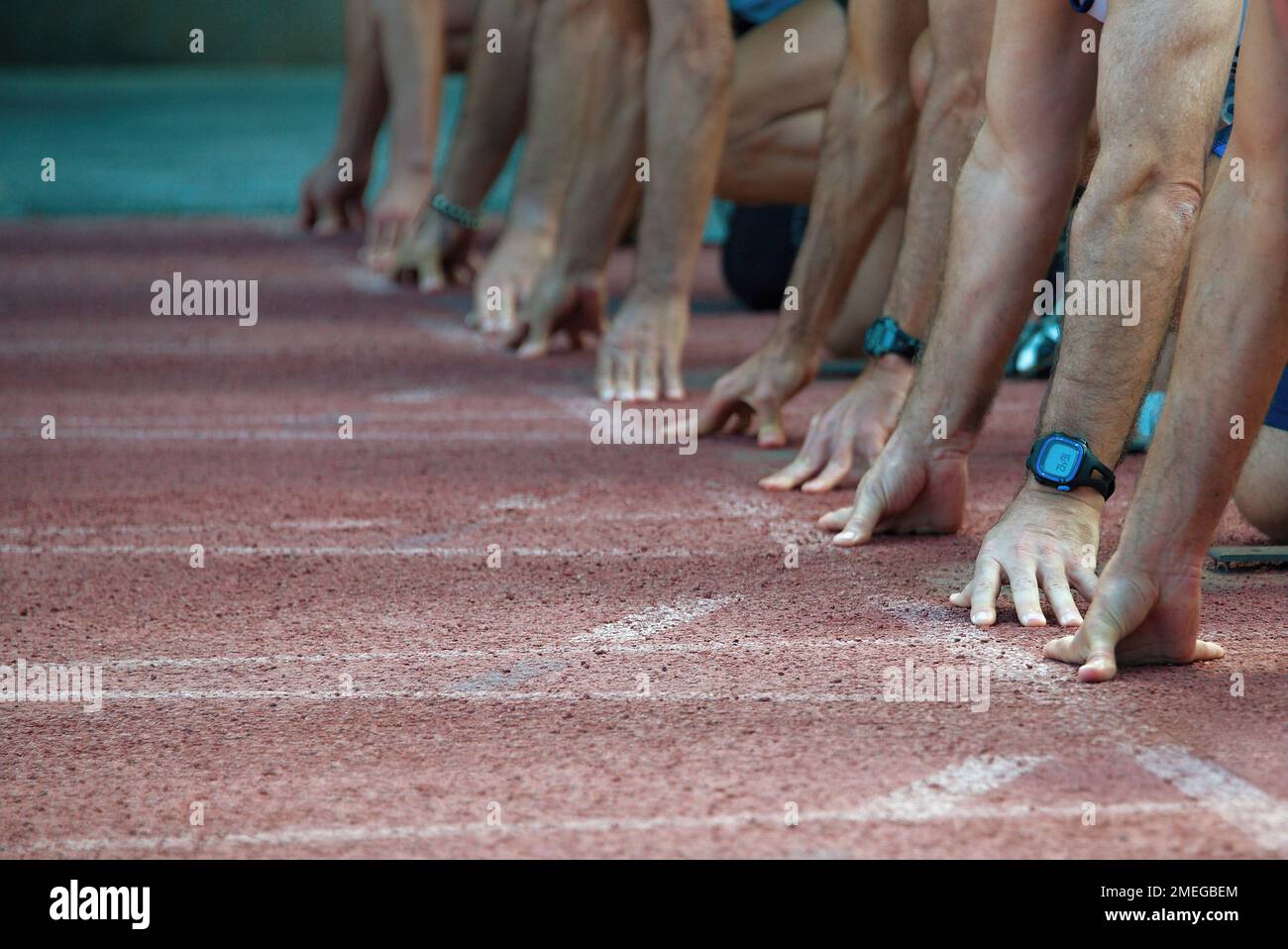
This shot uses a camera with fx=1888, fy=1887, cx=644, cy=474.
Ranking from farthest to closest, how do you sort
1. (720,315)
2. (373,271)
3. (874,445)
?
(373,271) < (720,315) < (874,445)

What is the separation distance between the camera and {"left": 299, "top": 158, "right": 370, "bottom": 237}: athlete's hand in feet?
39.3

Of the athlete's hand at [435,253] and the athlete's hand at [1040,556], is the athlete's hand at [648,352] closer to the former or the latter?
the athlete's hand at [1040,556]

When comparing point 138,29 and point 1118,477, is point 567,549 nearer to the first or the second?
point 1118,477

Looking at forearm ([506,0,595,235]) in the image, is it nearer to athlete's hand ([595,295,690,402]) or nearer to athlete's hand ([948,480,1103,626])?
athlete's hand ([595,295,690,402])

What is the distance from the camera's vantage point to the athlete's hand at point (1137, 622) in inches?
111

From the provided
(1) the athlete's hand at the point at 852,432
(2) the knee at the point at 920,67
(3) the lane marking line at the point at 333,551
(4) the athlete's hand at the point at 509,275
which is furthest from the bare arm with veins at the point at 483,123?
(3) the lane marking line at the point at 333,551

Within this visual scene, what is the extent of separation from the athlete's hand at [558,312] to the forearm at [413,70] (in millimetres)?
3230

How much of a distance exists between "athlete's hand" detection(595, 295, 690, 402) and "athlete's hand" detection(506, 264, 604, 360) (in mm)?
836

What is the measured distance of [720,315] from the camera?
844 centimetres

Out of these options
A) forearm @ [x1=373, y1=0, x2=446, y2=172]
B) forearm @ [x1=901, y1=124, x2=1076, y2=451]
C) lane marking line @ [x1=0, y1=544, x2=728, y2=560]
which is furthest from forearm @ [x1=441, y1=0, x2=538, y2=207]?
forearm @ [x1=901, y1=124, x2=1076, y2=451]

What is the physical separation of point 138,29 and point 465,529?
1114 inches

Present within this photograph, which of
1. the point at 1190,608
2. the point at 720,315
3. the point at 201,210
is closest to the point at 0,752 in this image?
the point at 1190,608

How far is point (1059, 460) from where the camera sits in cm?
327

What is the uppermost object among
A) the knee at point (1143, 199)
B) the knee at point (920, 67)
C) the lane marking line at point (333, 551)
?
the knee at point (920, 67)
